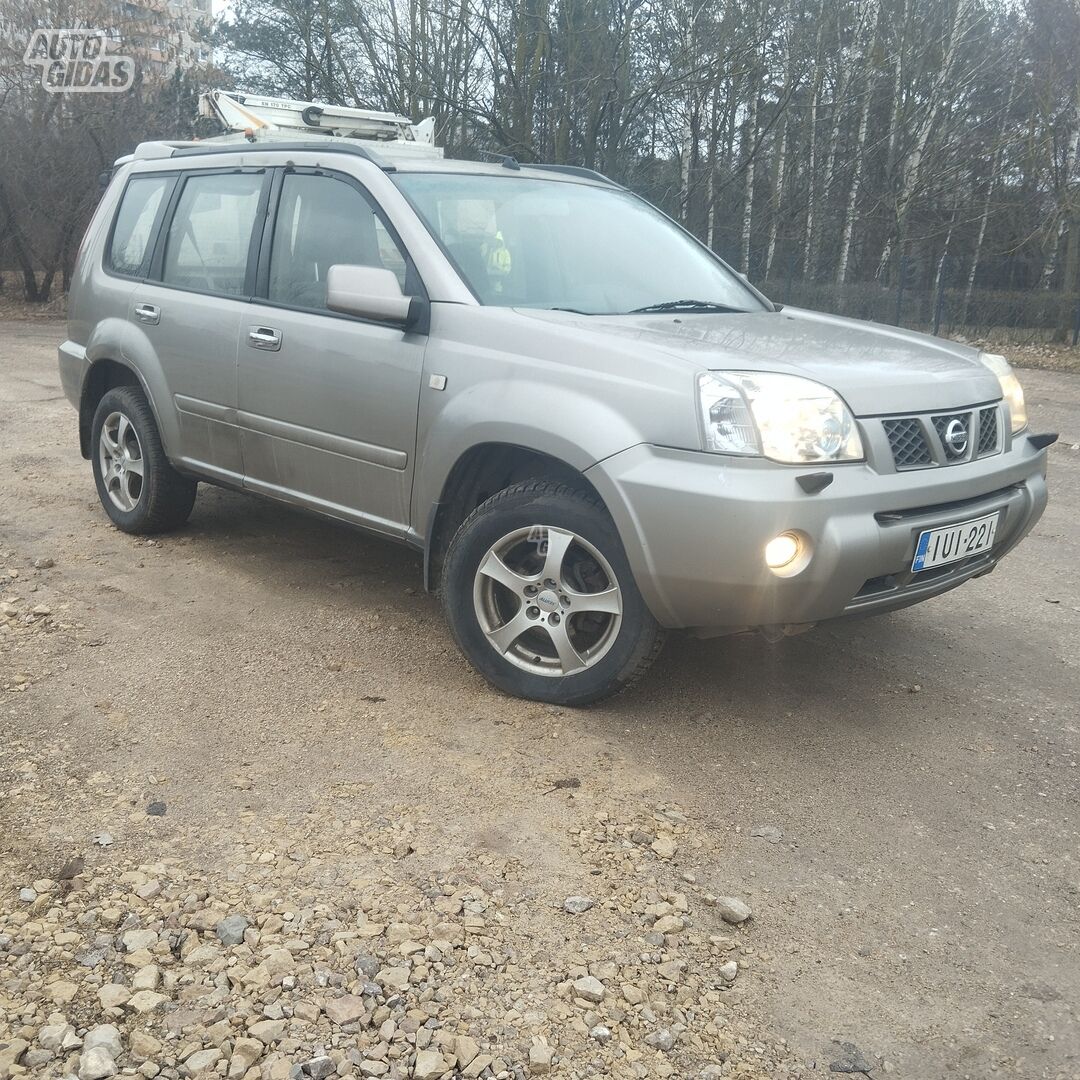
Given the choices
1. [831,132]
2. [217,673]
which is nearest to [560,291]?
[217,673]

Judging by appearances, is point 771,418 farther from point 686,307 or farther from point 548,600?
point 686,307

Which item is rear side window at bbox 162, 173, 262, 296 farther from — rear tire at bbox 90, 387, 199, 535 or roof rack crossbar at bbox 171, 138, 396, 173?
rear tire at bbox 90, 387, 199, 535

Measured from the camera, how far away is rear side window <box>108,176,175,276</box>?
17.8 feet

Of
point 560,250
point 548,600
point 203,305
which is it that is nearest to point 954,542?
point 548,600

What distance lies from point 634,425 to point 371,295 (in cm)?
114

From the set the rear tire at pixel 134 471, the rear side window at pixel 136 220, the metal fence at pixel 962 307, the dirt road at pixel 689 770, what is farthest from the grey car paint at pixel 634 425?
the metal fence at pixel 962 307

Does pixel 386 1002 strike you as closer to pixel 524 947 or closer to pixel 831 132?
pixel 524 947

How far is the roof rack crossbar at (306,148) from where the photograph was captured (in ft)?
14.2

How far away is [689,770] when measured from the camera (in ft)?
11.1

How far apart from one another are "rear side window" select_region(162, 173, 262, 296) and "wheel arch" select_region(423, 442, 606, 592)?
60.3 inches

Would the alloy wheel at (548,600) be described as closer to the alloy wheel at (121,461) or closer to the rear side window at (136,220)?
the alloy wheel at (121,461)

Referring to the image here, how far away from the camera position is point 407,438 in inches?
158

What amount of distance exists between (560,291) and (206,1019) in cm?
277

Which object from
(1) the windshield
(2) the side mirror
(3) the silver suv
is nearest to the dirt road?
(3) the silver suv
